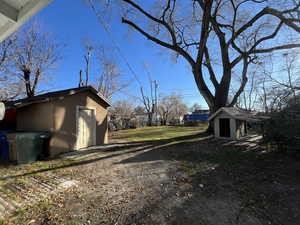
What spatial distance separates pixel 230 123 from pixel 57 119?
888cm

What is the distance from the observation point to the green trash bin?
491 cm

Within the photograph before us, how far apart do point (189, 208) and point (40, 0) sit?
3.39 m

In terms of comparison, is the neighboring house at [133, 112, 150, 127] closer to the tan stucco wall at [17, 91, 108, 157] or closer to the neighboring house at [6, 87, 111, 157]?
the neighboring house at [6, 87, 111, 157]

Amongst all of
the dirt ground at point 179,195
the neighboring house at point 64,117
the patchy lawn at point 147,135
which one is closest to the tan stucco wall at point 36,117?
the neighboring house at point 64,117

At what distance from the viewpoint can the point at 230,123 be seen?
809 cm

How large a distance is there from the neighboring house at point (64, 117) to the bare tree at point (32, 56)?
7.23 m

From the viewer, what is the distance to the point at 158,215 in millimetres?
2281

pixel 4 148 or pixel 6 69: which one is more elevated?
pixel 6 69

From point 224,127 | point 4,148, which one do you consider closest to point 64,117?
point 4,148

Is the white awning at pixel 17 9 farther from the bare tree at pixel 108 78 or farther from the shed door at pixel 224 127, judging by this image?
the bare tree at pixel 108 78

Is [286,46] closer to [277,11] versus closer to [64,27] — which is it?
[277,11]

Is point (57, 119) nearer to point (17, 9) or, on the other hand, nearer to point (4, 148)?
point (4, 148)

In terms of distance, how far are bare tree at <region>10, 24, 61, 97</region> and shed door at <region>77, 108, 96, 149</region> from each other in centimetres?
845

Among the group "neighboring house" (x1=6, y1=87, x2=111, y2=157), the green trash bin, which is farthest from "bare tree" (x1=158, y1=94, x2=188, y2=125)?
the green trash bin
